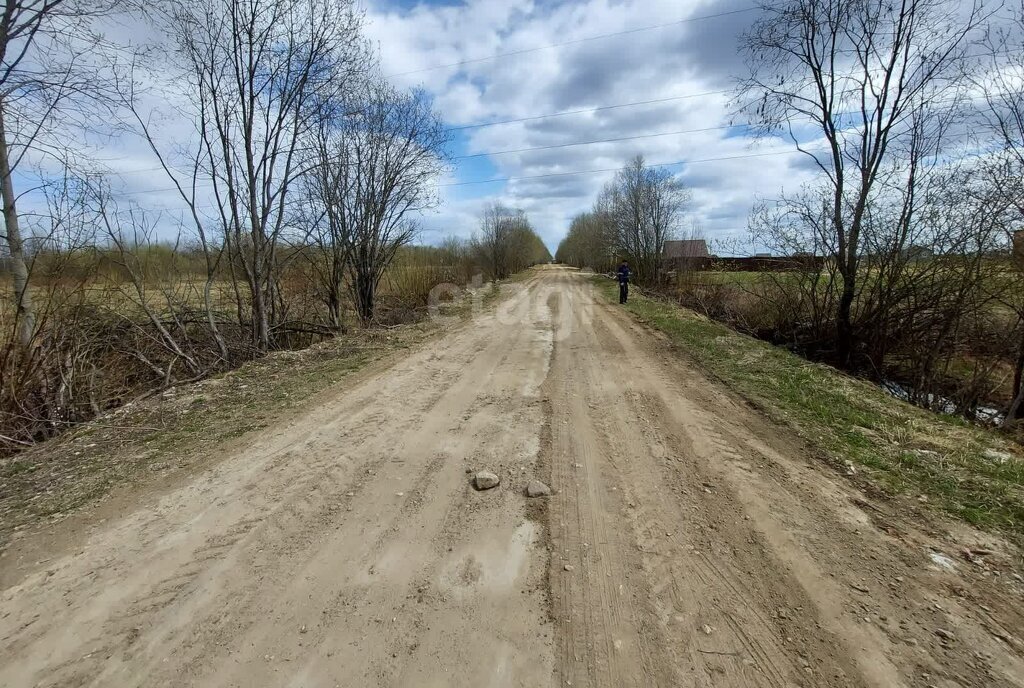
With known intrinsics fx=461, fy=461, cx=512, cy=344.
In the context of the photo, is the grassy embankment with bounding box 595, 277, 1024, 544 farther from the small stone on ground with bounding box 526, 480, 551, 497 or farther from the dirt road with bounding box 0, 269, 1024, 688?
the small stone on ground with bounding box 526, 480, 551, 497

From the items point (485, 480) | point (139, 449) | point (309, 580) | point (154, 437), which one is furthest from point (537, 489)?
point (154, 437)

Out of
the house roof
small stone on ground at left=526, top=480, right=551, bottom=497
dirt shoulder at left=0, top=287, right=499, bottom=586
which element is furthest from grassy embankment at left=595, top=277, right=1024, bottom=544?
the house roof

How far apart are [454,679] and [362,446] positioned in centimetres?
254

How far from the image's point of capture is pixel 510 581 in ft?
8.13

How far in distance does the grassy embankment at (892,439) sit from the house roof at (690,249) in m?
18.7

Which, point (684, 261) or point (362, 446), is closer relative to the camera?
point (362, 446)

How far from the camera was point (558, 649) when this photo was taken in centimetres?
206

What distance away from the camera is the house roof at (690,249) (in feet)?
80.5

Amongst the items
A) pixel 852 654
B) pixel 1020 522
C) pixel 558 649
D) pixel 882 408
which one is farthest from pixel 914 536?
pixel 882 408

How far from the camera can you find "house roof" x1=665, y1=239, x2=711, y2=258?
24522 mm

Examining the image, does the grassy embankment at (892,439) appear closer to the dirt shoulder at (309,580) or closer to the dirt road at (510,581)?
the dirt road at (510,581)

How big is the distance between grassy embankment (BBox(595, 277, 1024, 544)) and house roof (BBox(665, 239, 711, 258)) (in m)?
18.7

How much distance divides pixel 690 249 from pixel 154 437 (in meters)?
25.4

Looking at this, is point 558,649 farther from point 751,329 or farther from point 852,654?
point 751,329
